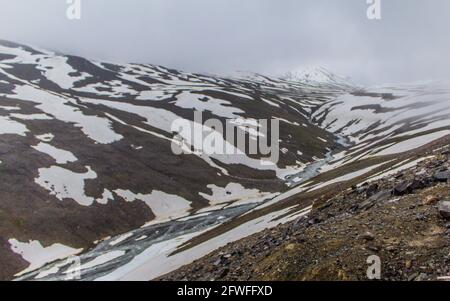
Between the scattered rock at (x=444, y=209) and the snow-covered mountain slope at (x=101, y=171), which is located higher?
the scattered rock at (x=444, y=209)

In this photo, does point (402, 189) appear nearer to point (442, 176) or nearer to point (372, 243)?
point (442, 176)

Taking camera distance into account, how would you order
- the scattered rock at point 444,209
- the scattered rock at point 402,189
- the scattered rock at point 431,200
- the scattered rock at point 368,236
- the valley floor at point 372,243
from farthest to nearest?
1. the scattered rock at point 402,189
2. the scattered rock at point 431,200
3. the scattered rock at point 368,236
4. the scattered rock at point 444,209
5. the valley floor at point 372,243

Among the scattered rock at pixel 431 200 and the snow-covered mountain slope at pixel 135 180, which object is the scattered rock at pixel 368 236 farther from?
the snow-covered mountain slope at pixel 135 180

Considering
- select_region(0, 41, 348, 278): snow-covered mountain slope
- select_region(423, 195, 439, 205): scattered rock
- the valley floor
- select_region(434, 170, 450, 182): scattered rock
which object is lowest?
select_region(0, 41, 348, 278): snow-covered mountain slope

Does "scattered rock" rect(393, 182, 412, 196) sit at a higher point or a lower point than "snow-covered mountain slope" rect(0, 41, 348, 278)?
higher

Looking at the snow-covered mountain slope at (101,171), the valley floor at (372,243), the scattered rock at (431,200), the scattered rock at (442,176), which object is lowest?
the snow-covered mountain slope at (101,171)

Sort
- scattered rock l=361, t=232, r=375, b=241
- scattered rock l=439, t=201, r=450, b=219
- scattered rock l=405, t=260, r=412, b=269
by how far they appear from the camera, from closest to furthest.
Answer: scattered rock l=405, t=260, r=412, b=269 < scattered rock l=439, t=201, r=450, b=219 < scattered rock l=361, t=232, r=375, b=241

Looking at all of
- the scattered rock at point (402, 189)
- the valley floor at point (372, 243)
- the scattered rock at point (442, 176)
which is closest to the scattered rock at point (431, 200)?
the valley floor at point (372, 243)

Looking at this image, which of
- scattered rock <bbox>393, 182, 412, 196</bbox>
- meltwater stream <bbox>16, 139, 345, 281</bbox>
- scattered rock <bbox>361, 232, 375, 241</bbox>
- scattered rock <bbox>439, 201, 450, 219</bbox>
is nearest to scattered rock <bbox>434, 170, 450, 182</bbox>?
scattered rock <bbox>393, 182, 412, 196</bbox>

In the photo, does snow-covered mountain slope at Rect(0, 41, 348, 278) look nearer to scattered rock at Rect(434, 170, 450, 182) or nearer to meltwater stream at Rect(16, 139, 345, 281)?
meltwater stream at Rect(16, 139, 345, 281)
